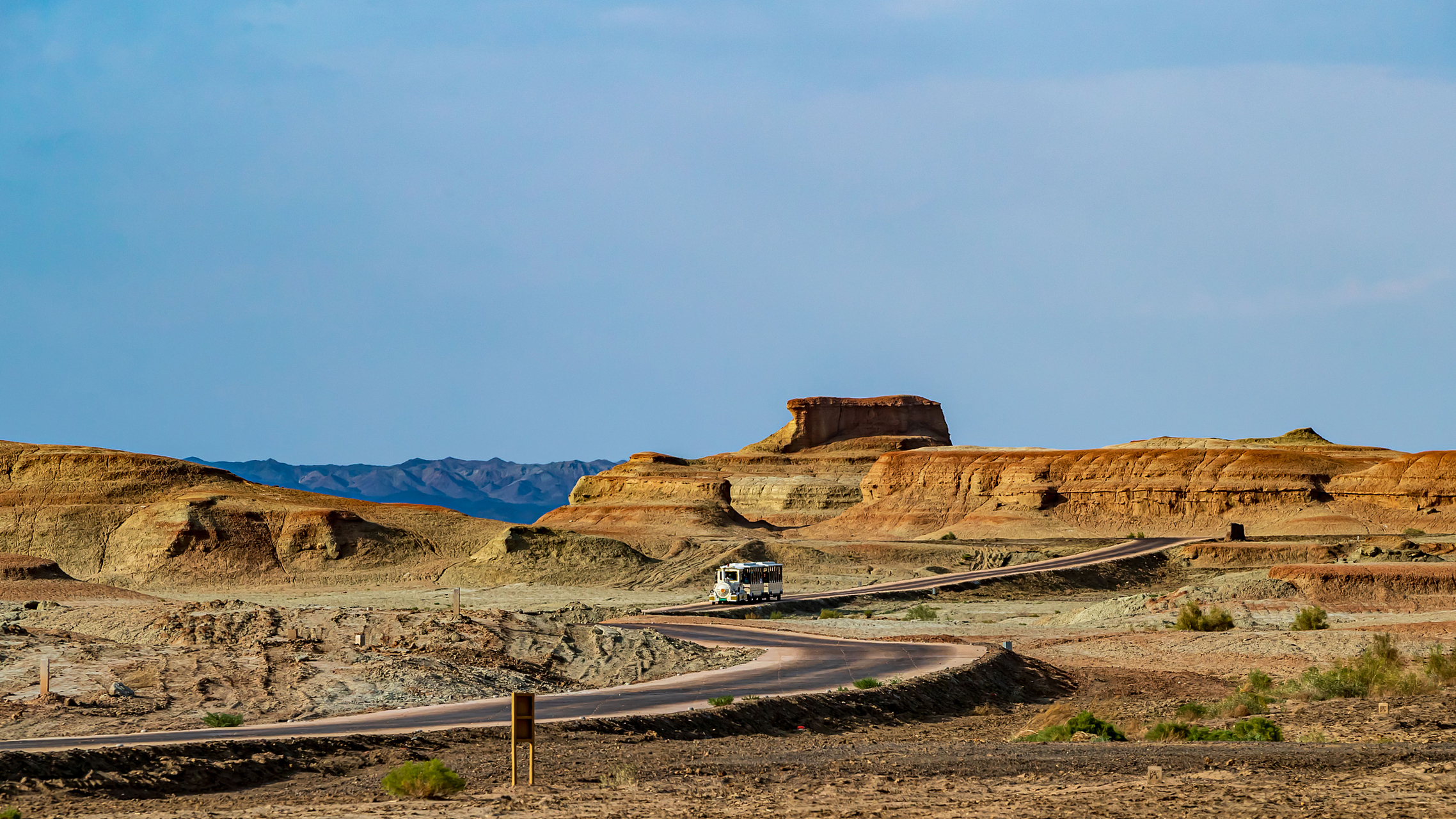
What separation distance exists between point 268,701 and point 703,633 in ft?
62.4

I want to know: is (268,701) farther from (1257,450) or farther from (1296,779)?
(1257,450)

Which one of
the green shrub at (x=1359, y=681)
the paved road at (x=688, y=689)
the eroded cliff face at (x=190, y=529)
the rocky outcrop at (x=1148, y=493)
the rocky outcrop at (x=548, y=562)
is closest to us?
the paved road at (x=688, y=689)

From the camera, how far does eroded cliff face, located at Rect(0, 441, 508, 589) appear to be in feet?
243

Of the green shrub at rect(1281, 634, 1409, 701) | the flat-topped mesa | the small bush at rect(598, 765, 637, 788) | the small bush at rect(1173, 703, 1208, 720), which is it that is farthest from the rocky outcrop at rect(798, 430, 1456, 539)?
the small bush at rect(598, 765, 637, 788)

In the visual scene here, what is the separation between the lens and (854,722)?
2605cm

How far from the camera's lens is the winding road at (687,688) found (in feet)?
70.4

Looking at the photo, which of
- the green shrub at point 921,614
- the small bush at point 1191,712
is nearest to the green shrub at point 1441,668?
the small bush at point 1191,712

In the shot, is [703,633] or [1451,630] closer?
[1451,630]

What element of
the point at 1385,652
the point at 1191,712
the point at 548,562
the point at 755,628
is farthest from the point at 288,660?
the point at 548,562

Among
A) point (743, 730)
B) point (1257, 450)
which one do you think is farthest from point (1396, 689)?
point (1257, 450)

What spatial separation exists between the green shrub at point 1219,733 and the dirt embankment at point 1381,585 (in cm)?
3322

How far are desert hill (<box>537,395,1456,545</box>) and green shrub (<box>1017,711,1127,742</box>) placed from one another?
6097cm

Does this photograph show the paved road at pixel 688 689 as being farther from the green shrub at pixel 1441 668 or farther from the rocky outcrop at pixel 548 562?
the rocky outcrop at pixel 548 562

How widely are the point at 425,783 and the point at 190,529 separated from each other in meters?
65.3
